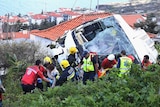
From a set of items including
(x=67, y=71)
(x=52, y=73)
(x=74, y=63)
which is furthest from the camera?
(x=74, y=63)

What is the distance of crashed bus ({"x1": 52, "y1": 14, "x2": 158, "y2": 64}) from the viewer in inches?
369

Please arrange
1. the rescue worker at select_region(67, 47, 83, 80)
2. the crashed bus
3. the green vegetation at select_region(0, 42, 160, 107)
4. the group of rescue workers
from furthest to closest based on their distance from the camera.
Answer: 1. the crashed bus
2. the rescue worker at select_region(67, 47, 83, 80)
3. the group of rescue workers
4. the green vegetation at select_region(0, 42, 160, 107)

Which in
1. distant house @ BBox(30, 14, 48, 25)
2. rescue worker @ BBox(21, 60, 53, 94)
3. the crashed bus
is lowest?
distant house @ BBox(30, 14, 48, 25)

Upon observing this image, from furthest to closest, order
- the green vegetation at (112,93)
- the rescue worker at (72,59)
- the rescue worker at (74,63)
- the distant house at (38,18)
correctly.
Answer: the distant house at (38,18) < the rescue worker at (72,59) < the rescue worker at (74,63) < the green vegetation at (112,93)

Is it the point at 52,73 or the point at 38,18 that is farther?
the point at 38,18

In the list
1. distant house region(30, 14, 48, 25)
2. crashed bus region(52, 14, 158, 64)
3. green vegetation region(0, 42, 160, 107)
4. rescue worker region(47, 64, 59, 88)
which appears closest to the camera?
green vegetation region(0, 42, 160, 107)

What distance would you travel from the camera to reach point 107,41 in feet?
31.4

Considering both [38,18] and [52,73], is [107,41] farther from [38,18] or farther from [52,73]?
[38,18]

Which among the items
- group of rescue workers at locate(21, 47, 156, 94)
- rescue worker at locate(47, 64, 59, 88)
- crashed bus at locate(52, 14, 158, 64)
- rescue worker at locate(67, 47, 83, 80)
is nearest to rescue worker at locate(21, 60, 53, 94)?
group of rescue workers at locate(21, 47, 156, 94)

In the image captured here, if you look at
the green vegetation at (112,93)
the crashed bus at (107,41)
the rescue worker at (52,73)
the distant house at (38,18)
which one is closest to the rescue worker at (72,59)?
the rescue worker at (52,73)

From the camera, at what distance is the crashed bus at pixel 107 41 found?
30.8 ft

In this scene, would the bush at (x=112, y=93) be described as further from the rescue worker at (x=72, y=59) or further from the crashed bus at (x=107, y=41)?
the crashed bus at (x=107, y=41)

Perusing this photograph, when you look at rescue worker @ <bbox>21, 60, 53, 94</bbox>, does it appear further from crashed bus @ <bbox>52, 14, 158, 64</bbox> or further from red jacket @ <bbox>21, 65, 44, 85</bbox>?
crashed bus @ <bbox>52, 14, 158, 64</bbox>

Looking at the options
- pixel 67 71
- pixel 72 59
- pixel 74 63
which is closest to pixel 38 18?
pixel 72 59
